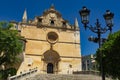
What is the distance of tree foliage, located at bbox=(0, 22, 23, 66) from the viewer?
29562 mm

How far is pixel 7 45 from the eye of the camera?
97.5 feet


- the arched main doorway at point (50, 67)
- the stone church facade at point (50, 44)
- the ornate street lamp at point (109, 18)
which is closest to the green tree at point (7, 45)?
the stone church facade at point (50, 44)

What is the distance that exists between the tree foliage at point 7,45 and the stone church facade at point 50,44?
667 cm

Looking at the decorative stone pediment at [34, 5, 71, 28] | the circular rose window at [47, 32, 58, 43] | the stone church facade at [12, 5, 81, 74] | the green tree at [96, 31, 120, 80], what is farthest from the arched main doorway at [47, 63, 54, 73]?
the green tree at [96, 31, 120, 80]

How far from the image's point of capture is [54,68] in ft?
131

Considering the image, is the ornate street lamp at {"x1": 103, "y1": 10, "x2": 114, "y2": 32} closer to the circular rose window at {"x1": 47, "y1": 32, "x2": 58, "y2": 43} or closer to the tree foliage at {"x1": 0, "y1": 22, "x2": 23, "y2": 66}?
the tree foliage at {"x1": 0, "y1": 22, "x2": 23, "y2": 66}

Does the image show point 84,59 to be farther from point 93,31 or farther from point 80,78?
point 93,31

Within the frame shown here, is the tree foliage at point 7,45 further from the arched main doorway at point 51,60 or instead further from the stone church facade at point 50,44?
the arched main doorway at point 51,60

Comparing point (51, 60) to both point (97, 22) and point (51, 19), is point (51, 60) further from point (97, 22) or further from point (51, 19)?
point (97, 22)

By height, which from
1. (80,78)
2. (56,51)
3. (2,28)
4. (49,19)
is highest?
(49,19)

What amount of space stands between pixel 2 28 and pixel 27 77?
846cm

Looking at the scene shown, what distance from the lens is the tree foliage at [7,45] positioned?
97.0 feet

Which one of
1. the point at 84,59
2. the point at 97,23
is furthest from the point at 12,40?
the point at 84,59

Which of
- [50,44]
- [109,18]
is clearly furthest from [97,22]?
[50,44]
